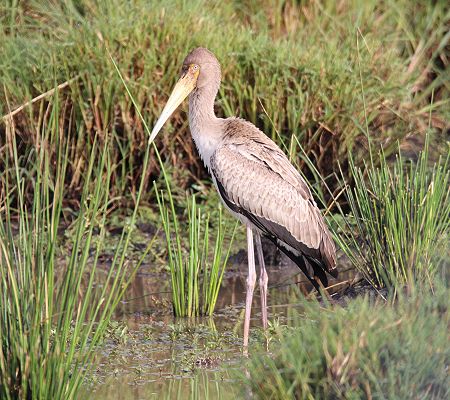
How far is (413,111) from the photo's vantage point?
7.82 metres

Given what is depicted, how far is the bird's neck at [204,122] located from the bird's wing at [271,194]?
104mm

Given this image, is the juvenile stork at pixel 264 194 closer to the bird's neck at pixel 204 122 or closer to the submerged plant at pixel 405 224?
the bird's neck at pixel 204 122

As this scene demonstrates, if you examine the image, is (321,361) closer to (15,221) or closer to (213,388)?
(213,388)

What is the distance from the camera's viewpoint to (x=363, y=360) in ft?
11.7

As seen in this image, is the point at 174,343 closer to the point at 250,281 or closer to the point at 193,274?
the point at 193,274

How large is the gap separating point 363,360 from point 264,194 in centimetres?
245

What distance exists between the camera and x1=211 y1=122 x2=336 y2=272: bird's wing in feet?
19.2

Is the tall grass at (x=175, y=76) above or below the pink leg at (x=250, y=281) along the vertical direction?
above

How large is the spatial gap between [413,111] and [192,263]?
9.35 ft

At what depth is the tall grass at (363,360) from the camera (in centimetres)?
346

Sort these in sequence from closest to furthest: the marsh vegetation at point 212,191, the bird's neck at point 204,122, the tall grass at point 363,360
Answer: the tall grass at point 363,360 → the marsh vegetation at point 212,191 → the bird's neck at point 204,122

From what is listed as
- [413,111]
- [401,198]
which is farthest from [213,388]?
[413,111]

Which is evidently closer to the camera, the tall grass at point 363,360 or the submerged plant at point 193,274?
the tall grass at point 363,360

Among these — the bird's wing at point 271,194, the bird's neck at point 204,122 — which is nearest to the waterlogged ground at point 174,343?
the bird's wing at point 271,194
